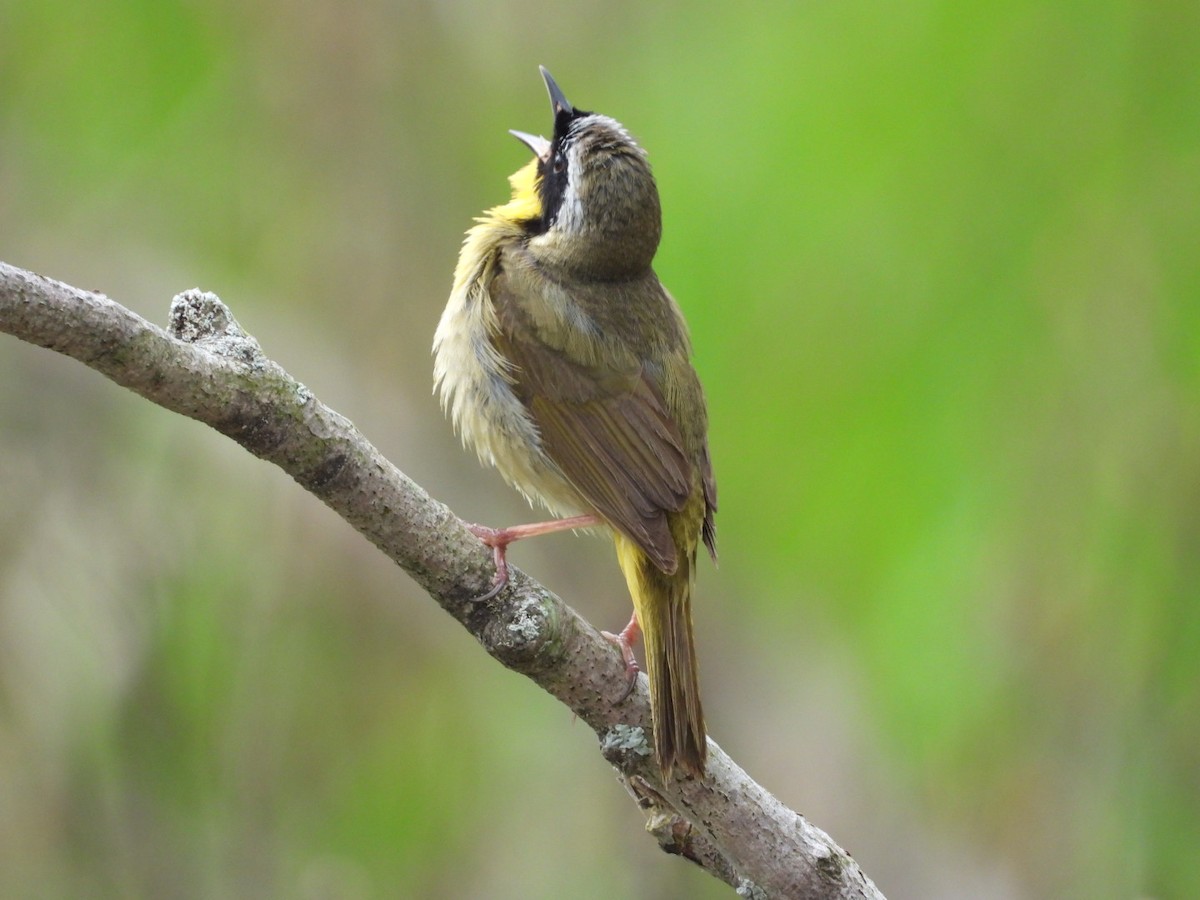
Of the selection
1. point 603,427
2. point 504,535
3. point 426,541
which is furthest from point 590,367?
point 426,541

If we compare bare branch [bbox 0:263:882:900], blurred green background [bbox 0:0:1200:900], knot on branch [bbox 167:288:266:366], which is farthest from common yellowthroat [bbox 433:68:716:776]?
blurred green background [bbox 0:0:1200:900]

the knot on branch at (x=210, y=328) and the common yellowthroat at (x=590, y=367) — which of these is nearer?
the knot on branch at (x=210, y=328)

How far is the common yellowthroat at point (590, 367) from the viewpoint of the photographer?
361 cm

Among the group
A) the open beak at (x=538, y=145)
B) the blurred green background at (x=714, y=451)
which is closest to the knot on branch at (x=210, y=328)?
the open beak at (x=538, y=145)

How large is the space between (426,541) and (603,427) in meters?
1.29

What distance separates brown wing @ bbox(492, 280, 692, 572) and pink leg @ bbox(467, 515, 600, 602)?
0.13 meters

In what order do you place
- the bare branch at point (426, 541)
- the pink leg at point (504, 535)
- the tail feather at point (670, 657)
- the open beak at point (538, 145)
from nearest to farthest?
the bare branch at point (426, 541)
the pink leg at point (504, 535)
the tail feather at point (670, 657)
the open beak at point (538, 145)

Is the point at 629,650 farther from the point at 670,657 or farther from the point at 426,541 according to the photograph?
the point at 426,541

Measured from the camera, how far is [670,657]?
3170mm

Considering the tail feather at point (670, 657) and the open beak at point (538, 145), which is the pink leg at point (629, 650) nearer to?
the tail feather at point (670, 657)

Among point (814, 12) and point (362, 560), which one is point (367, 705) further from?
point (814, 12)

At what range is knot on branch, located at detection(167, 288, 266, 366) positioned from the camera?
2.28 m

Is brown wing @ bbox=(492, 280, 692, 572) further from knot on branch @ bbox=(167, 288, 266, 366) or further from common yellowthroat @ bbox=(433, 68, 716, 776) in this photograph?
knot on branch @ bbox=(167, 288, 266, 366)

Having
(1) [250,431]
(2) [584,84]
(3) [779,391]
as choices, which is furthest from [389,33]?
(1) [250,431]
